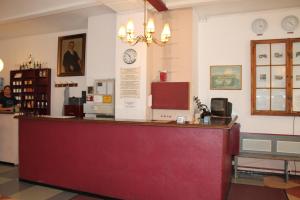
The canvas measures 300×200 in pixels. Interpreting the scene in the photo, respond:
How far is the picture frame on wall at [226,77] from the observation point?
4.95 m

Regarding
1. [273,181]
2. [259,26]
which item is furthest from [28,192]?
[259,26]

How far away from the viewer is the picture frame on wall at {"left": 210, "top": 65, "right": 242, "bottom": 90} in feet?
16.3

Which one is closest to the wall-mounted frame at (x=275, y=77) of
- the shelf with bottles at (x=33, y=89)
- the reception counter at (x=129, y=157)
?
the reception counter at (x=129, y=157)

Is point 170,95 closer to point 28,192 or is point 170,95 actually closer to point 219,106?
point 219,106

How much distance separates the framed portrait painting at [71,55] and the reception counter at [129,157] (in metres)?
2.47

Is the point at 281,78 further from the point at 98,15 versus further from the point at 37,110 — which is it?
the point at 37,110

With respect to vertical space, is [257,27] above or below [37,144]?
above

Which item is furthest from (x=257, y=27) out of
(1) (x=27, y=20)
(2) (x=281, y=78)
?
(1) (x=27, y=20)

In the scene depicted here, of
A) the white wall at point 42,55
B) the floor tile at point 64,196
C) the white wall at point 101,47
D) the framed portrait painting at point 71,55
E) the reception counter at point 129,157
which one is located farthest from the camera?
the white wall at point 42,55

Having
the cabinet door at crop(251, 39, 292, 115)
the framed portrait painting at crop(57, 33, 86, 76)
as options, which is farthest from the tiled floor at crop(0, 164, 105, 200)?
the cabinet door at crop(251, 39, 292, 115)

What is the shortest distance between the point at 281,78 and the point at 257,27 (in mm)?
1068

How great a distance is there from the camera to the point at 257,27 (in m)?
4.79

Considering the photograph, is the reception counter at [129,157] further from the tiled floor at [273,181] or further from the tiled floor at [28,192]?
the tiled floor at [273,181]

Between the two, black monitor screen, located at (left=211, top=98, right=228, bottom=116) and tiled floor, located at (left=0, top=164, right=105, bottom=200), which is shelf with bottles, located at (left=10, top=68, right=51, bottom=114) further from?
black monitor screen, located at (left=211, top=98, right=228, bottom=116)
